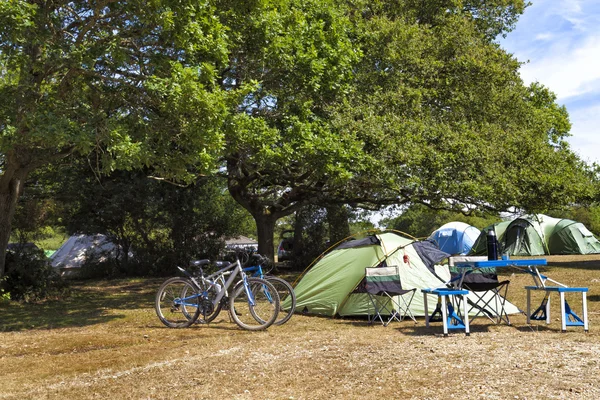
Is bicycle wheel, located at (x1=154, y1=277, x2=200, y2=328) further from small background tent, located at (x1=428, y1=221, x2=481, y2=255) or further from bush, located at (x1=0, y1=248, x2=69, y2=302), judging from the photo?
small background tent, located at (x1=428, y1=221, x2=481, y2=255)

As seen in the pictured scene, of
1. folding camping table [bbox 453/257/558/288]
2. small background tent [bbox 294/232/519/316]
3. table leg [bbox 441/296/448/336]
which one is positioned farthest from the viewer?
small background tent [bbox 294/232/519/316]

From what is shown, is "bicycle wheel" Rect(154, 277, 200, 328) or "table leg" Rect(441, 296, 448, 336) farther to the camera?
"bicycle wheel" Rect(154, 277, 200, 328)

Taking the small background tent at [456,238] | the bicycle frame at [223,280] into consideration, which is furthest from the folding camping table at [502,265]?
the small background tent at [456,238]

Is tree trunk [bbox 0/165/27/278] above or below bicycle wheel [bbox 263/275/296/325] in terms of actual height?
above

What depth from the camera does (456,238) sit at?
80.2 feet

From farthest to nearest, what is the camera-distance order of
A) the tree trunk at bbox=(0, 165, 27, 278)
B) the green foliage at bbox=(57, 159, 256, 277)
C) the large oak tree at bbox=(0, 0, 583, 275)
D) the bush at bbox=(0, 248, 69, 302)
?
the green foliage at bbox=(57, 159, 256, 277), the bush at bbox=(0, 248, 69, 302), the tree trunk at bbox=(0, 165, 27, 278), the large oak tree at bbox=(0, 0, 583, 275)

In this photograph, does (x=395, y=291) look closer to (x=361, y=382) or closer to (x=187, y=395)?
(x=361, y=382)

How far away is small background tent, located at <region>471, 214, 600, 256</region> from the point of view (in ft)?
81.7

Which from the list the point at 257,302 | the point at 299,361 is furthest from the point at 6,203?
the point at 299,361

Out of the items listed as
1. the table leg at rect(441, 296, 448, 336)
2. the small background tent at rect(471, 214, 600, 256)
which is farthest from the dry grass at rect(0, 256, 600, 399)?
the small background tent at rect(471, 214, 600, 256)

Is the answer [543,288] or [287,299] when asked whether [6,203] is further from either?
[543,288]

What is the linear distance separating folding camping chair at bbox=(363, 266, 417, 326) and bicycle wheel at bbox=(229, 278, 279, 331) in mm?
1415

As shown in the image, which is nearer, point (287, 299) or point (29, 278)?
point (287, 299)

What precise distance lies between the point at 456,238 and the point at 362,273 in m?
16.3
